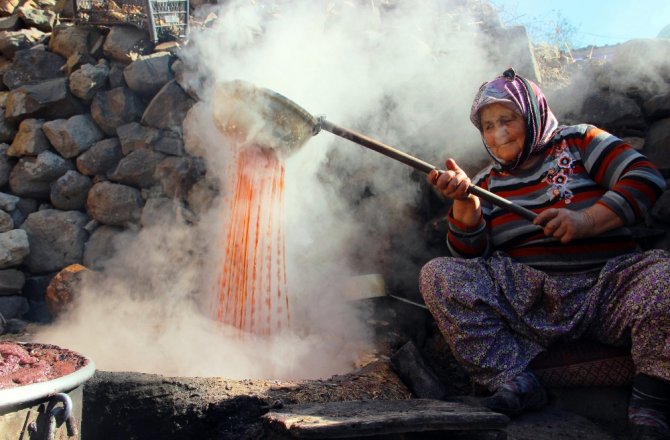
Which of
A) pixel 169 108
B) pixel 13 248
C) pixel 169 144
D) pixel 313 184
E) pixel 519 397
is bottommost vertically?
pixel 519 397

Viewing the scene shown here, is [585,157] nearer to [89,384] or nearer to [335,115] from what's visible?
[335,115]

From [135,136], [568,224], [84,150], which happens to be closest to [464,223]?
[568,224]

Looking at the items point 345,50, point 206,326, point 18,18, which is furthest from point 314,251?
point 18,18

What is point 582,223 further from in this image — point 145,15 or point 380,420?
point 145,15

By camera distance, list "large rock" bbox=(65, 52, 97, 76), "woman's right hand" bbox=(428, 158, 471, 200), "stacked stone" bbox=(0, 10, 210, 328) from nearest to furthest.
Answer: "woman's right hand" bbox=(428, 158, 471, 200), "stacked stone" bbox=(0, 10, 210, 328), "large rock" bbox=(65, 52, 97, 76)

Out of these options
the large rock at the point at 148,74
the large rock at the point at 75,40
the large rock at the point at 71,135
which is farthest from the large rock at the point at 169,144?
the large rock at the point at 75,40

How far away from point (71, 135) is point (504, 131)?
12.8 ft

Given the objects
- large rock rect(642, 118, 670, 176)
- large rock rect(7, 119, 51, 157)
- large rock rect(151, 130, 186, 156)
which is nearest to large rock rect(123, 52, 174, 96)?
large rock rect(151, 130, 186, 156)

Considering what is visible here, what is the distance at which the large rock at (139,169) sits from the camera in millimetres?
4754

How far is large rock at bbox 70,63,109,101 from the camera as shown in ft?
16.4

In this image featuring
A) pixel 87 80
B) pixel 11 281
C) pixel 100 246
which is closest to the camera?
pixel 11 281

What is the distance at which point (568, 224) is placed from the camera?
2.46 metres

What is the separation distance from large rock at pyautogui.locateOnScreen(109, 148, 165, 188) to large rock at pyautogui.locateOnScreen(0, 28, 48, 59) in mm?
1676

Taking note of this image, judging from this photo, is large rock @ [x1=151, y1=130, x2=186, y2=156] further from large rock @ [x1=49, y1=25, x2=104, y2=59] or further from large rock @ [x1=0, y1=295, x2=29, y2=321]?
large rock @ [x1=0, y1=295, x2=29, y2=321]
